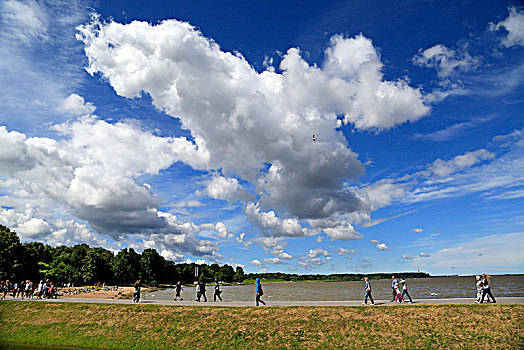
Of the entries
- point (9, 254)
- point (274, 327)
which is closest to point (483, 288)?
point (274, 327)

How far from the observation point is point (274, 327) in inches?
1025

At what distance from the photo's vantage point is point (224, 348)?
80.4 ft

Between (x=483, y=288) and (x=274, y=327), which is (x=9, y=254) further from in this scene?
(x=483, y=288)

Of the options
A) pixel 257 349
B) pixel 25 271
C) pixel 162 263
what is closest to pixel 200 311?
pixel 257 349

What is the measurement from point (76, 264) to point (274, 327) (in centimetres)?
10960

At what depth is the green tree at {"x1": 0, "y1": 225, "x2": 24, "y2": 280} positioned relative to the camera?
84.4 m

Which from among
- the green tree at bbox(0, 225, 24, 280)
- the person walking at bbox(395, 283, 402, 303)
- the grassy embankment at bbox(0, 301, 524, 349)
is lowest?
the grassy embankment at bbox(0, 301, 524, 349)

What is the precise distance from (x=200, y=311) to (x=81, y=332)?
1063 cm

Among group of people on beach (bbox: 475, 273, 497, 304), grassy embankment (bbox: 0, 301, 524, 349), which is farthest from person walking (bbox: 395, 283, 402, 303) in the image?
group of people on beach (bbox: 475, 273, 497, 304)

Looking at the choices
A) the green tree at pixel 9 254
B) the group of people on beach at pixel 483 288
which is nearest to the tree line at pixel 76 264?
the green tree at pixel 9 254

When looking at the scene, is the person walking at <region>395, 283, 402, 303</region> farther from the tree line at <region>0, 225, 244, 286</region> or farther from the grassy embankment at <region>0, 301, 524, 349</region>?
the tree line at <region>0, 225, 244, 286</region>

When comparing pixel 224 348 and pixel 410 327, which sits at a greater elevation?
pixel 410 327

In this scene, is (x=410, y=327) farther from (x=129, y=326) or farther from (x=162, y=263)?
(x=162, y=263)

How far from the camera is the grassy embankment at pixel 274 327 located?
2275 centimetres
